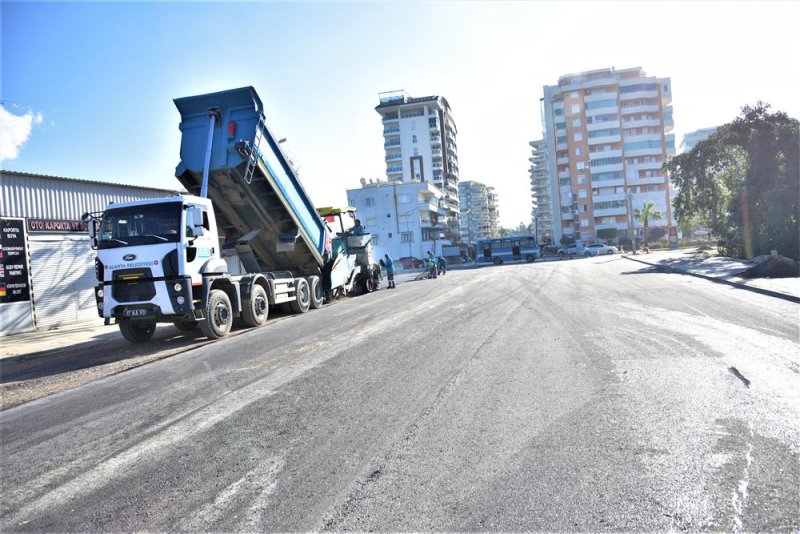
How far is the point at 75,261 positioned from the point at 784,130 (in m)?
31.8

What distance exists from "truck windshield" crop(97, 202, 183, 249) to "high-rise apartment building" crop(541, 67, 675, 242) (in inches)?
3727

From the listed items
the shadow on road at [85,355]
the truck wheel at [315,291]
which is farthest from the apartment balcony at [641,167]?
the shadow on road at [85,355]

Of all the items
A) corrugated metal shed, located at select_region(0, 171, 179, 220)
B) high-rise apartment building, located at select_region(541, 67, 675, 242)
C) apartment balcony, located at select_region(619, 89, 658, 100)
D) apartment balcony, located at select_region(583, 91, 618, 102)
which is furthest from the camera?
apartment balcony, located at select_region(619, 89, 658, 100)

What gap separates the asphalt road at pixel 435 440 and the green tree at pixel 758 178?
19908mm

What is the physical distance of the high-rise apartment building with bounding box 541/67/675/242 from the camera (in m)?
98.8

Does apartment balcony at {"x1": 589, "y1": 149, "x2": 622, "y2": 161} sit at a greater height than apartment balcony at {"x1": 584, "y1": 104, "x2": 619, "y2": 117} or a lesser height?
lesser

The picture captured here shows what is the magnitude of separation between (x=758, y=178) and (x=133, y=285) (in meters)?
29.4

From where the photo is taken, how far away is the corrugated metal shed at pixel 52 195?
1694 cm

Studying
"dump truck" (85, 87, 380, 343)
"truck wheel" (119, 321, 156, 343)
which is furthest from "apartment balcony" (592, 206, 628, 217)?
"truck wheel" (119, 321, 156, 343)

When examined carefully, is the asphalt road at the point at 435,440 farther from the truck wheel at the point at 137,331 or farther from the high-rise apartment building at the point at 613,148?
the high-rise apartment building at the point at 613,148

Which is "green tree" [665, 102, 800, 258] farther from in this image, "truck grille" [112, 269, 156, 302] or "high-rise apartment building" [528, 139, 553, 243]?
"high-rise apartment building" [528, 139, 553, 243]

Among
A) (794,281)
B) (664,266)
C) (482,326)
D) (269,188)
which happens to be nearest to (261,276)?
(269,188)

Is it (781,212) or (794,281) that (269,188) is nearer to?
(794,281)

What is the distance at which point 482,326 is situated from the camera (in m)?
10.5
